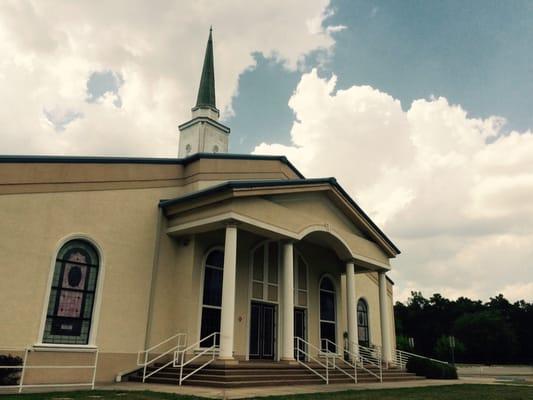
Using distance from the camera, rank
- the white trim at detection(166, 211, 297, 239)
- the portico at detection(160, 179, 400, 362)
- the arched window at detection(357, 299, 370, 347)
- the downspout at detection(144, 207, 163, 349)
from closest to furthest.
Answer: the white trim at detection(166, 211, 297, 239), the portico at detection(160, 179, 400, 362), the downspout at detection(144, 207, 163, 349), the arched window at detection(357, 299, 370, 347)

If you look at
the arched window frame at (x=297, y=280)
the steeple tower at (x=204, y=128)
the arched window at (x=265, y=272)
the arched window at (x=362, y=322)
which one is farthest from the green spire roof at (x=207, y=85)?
the arched window at (x=265, y=272)

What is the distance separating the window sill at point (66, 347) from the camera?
1232 cm

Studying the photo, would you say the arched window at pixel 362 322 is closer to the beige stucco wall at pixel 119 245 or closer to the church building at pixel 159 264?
the church building at pixel 159 264

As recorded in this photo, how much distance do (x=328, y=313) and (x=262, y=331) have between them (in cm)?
485

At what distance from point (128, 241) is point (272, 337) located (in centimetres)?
686

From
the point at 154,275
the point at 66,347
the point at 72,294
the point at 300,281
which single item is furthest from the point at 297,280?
the point at 66,347

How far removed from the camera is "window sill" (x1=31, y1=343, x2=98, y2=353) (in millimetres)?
12320

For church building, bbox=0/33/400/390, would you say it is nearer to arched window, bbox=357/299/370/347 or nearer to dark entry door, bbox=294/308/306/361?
dark entry door, bbox=294/308/306/361

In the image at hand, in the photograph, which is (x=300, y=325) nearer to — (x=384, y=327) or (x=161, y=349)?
(x=384, y=327)

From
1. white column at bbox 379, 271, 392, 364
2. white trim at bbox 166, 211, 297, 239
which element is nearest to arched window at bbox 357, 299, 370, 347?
white column at bbox 379, 271, 392, 364

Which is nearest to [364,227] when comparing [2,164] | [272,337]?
[272,337]

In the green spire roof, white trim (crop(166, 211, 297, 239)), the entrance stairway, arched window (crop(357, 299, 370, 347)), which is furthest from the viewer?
the green spire roof

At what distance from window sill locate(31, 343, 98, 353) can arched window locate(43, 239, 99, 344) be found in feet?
0.75

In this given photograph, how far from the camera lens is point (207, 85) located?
4141cm
